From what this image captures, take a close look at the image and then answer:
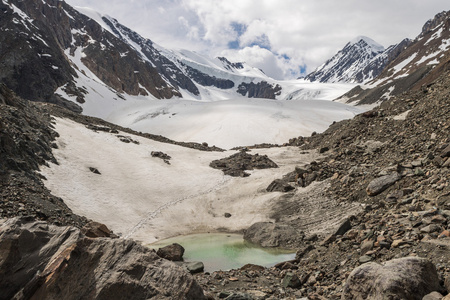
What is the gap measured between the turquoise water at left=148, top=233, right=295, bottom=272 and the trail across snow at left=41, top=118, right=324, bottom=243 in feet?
5.02

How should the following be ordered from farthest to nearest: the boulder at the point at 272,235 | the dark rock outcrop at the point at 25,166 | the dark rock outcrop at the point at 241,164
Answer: the dark rock outcrop at the point at 241,164 → the boulder at the point at 272,235 → the dark rock outcrop at the point at 25,166

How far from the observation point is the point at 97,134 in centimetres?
3888

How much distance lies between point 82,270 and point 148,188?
2181 cm

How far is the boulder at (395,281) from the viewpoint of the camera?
774 cm

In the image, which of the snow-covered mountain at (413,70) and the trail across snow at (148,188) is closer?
the trail across snow at (148,188)

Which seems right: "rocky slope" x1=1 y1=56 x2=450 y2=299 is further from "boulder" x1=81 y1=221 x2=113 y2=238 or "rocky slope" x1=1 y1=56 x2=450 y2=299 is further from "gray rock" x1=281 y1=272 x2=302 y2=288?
"boulder" x1=81 y1=221 x2=113 y2=238

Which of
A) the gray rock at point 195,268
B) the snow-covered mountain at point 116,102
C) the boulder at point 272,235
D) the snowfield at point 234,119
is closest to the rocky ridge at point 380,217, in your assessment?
the boulder at point 272,235

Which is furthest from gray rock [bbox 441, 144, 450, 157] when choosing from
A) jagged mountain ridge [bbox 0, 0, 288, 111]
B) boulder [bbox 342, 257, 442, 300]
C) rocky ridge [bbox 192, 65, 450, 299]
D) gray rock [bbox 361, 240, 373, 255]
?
jagged mountain ridge [bbox 0, 0, 288, 111]

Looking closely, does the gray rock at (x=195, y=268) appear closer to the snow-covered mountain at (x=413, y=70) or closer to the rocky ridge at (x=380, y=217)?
the rocky ridge at (x=380, y=217)

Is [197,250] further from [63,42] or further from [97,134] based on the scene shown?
[63,42]

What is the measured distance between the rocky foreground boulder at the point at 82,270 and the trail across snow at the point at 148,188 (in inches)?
535

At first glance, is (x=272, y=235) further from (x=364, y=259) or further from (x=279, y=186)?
(x=364, y=259)

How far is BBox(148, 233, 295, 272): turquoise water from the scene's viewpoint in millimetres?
17327

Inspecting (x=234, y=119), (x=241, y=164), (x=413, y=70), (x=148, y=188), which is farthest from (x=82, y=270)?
(x=413, y=70)
